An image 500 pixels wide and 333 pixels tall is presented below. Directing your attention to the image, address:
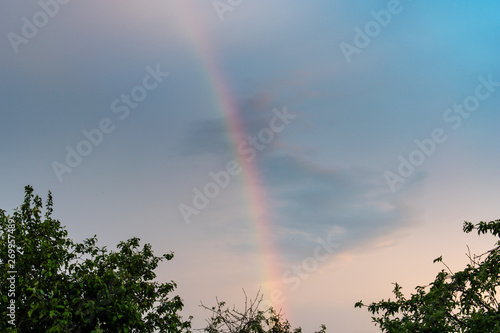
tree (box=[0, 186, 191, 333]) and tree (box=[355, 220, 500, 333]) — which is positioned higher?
tree (box=[0, 186, 191, 333])

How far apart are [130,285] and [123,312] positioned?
164 centimetres

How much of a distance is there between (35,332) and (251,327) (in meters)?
6.29

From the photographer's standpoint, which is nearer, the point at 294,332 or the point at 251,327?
the point at 251,327

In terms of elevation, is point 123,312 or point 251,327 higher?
point 123,312

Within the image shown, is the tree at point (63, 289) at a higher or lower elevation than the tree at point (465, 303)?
higher

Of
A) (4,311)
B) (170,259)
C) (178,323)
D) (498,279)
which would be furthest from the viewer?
(170,259)

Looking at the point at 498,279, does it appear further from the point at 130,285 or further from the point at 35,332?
the point at 35,332

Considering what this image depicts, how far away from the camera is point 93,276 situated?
15258 mm

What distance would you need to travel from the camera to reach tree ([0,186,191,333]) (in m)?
13.7

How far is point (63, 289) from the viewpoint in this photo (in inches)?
585

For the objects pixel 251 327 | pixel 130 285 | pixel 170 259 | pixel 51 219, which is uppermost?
pixel 51 219

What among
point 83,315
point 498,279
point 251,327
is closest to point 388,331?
point 498,279

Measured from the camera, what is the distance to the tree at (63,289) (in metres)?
13.7

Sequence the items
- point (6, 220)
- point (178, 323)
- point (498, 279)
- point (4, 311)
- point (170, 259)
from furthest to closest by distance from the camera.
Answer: point (170, 259) < point (178, 323) < point (6, 220) < point (4, 311) < point (498, 279)
